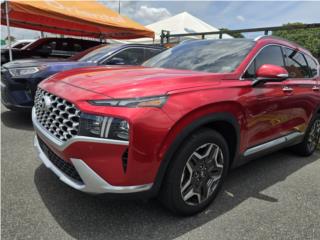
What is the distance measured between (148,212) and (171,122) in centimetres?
97

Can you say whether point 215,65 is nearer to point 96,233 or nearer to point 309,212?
point 309,212

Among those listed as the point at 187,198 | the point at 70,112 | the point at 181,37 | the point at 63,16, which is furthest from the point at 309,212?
the point at 181,37

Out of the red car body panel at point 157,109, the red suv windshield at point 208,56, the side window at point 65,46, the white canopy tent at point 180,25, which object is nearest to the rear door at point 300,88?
the red car body panel at point 157,109

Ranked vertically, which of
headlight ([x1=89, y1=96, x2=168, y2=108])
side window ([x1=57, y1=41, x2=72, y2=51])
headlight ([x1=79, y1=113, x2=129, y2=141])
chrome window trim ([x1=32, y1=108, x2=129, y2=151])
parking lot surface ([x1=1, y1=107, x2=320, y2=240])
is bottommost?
parking lot surface ([x1=1, y1=107, x2=320, y2=240])

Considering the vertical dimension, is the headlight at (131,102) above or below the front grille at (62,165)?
above

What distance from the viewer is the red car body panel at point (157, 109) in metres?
2.06

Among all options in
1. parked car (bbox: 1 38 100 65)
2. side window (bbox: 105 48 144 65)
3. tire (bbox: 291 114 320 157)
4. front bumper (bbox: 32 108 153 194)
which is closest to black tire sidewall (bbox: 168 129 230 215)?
front bumper (bbox: 32 108 153 194)

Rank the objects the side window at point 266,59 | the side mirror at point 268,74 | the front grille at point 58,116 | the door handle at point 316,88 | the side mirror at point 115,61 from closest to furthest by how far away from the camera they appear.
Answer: the front grille at point 58,116
the side mirror at point 268,74
the side window at point 266,59
the door handle at point 316,88
the side mirror at point 115,61

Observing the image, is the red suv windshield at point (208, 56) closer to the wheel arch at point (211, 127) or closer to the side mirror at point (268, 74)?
the side mirror at point (268, 74)

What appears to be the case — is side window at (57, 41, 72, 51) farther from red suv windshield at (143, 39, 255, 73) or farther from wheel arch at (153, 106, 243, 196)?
wheel arch at (153, 106, 243, 196)

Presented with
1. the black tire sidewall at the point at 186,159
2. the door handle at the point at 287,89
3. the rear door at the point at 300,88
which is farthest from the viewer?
the rear door at the point at 300,88

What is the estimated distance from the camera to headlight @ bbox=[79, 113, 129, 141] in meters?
2.02

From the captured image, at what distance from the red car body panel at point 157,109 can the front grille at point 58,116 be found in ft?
0.20

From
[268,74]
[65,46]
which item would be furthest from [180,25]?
[268,74]
